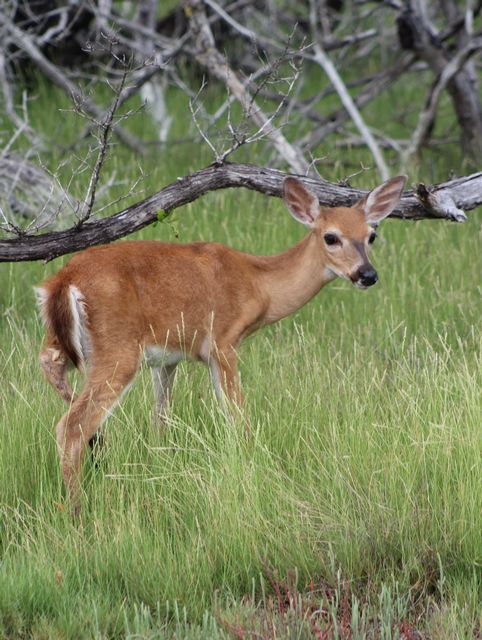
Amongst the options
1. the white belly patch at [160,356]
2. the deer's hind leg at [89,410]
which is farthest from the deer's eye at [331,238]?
the deer's hind leg at [89,410]

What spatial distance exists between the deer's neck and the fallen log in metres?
0.30

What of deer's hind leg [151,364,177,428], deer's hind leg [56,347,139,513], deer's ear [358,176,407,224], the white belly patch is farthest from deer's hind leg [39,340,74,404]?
deer's ear [358,176,407,224]

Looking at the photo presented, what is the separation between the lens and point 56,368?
5047mm

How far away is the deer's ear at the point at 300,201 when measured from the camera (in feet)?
18.3

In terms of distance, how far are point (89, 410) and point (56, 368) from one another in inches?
11.1

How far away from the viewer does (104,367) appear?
4953mm

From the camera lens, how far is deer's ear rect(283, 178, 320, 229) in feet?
18.3

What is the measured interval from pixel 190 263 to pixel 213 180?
0.40m

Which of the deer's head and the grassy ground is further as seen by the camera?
the deer's head

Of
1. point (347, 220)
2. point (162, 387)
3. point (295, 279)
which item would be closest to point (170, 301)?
point (162, 387)

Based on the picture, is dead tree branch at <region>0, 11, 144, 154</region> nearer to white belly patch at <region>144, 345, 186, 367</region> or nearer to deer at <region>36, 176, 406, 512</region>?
deer at <region>36, 176, 406, 512</region>

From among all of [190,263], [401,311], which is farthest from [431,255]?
[190,263]

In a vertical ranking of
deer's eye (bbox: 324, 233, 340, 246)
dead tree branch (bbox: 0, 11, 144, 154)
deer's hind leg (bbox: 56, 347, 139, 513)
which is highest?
dead tree branch (bbox: 0, 11, 144, 154)

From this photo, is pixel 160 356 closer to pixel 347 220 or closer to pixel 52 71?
pixel 347 220
